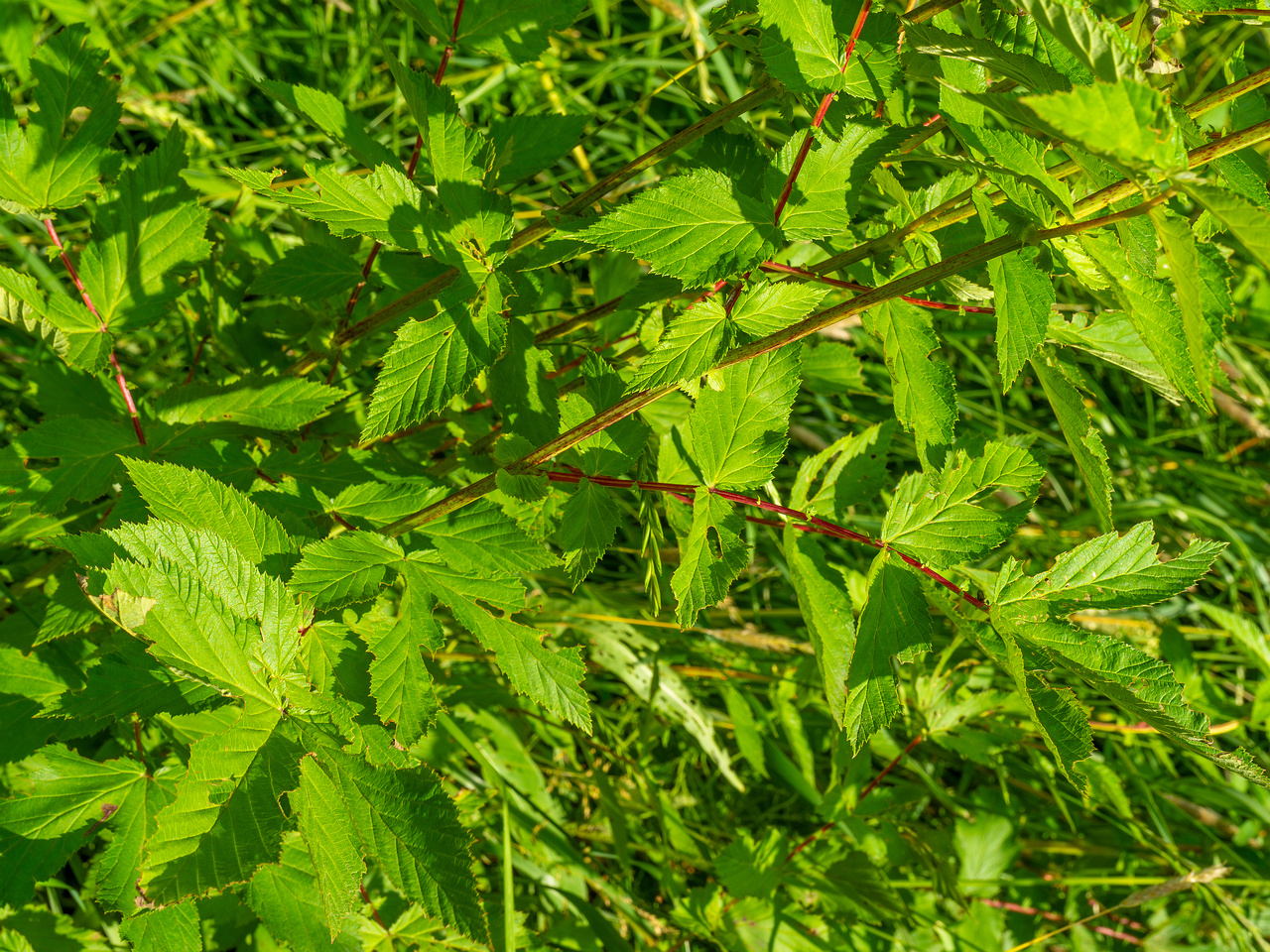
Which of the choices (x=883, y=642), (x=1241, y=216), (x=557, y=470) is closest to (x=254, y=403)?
(x=557, y=470)

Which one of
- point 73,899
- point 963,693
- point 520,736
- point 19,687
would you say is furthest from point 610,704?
point 19,687

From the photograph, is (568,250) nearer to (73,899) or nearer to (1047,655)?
(1047,655)

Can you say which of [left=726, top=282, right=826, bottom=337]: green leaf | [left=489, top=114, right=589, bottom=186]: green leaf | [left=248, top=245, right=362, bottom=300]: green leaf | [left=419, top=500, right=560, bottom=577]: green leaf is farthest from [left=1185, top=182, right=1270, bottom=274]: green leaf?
[left=248, top=245, right=362, bottom=300]: green leaf

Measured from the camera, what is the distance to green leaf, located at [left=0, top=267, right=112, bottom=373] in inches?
60.7

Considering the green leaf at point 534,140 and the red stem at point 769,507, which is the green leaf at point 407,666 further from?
the green leaf at point 534,140

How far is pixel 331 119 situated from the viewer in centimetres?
144

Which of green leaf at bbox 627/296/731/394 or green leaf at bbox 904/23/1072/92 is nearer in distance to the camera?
green leaf at bbox 904/23/1072/92

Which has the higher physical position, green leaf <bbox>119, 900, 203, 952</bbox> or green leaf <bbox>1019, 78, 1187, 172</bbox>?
green leaf <bbox>1019, 78, 1187, 172</bbox>

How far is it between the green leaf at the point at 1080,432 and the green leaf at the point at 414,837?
100 centimetres

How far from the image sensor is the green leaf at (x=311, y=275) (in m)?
1.62

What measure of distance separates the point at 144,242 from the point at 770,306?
121 cm

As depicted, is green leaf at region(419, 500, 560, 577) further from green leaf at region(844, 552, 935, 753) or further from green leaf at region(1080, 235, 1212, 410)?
green leaf at region(1080, 235, 1212, 410)

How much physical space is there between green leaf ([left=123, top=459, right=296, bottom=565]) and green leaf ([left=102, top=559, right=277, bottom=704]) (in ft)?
0.46

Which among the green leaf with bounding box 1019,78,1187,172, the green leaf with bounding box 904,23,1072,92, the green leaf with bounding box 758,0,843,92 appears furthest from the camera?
the green leaf with bounding box 758,0,843,92
